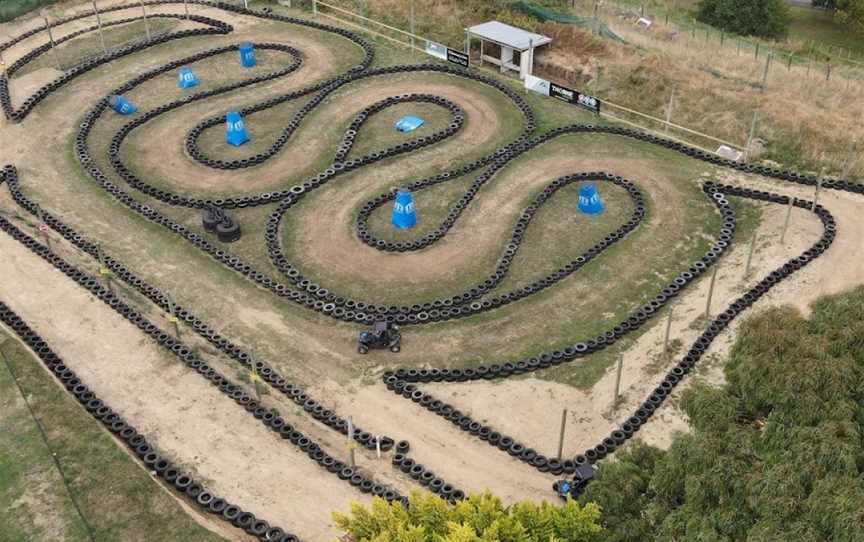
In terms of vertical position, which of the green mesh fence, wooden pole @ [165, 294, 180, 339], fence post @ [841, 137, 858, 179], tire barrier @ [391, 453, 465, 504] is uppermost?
the green mesh fence

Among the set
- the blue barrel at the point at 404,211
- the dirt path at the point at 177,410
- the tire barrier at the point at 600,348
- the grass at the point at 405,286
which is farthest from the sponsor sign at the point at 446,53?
the dirt path at the point at 177,410

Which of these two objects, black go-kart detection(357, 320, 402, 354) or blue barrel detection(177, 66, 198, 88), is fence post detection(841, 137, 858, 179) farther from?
blue barrel detection(177, 66, 198, 88)

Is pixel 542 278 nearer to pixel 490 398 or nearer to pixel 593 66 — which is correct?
pixel 490 398

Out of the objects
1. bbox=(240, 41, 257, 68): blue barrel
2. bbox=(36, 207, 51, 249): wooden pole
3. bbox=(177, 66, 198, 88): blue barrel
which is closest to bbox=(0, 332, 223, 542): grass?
bbox=(36, 207, 51, 249): wooden pole

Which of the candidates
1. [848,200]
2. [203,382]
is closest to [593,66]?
[848,200]

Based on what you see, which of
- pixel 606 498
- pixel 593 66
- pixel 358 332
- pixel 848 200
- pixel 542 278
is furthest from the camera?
pixel 593 66

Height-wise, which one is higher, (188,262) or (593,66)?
(593,66)

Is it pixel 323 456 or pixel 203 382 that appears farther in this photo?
pixel 203 382

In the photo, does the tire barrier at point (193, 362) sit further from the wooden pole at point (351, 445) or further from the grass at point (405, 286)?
the grass at point (405, 286)
